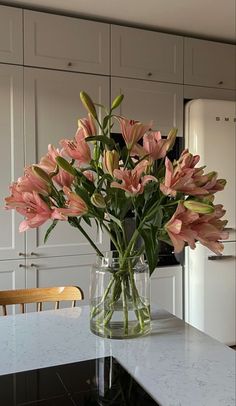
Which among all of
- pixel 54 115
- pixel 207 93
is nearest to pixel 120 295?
pixel 54 115

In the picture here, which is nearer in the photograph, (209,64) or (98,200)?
(98,200)

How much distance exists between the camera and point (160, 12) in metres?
2.54

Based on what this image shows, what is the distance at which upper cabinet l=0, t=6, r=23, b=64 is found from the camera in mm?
2359

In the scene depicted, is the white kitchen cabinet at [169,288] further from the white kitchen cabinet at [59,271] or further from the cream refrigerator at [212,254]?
the white kitchen cabinet at [59,271]

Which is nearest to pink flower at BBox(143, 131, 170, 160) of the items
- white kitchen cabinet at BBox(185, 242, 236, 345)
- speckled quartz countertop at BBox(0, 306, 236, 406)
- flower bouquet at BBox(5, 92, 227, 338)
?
flower bouquet at BBox(5, 92, 227, 338)

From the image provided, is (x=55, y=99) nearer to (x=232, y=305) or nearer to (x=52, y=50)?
(x=52, y=50)

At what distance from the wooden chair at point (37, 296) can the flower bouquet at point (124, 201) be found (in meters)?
0.43

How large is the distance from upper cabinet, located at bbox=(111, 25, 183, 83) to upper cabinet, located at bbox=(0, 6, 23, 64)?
600mm

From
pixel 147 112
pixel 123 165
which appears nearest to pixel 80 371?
pixel 123 165

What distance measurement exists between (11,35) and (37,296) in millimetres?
1626

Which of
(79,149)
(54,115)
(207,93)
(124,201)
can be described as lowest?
(124,201)

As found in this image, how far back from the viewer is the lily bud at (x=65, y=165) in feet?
3.09

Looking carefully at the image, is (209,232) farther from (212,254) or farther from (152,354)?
(212,254)

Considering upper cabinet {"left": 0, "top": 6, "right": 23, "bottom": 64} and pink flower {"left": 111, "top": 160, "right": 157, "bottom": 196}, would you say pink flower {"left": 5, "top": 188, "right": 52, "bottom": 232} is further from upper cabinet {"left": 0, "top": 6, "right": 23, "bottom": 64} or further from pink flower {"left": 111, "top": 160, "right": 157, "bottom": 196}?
upper cabinet {"left": 0, "top": 6, "right": 23, "bottom": 64}
